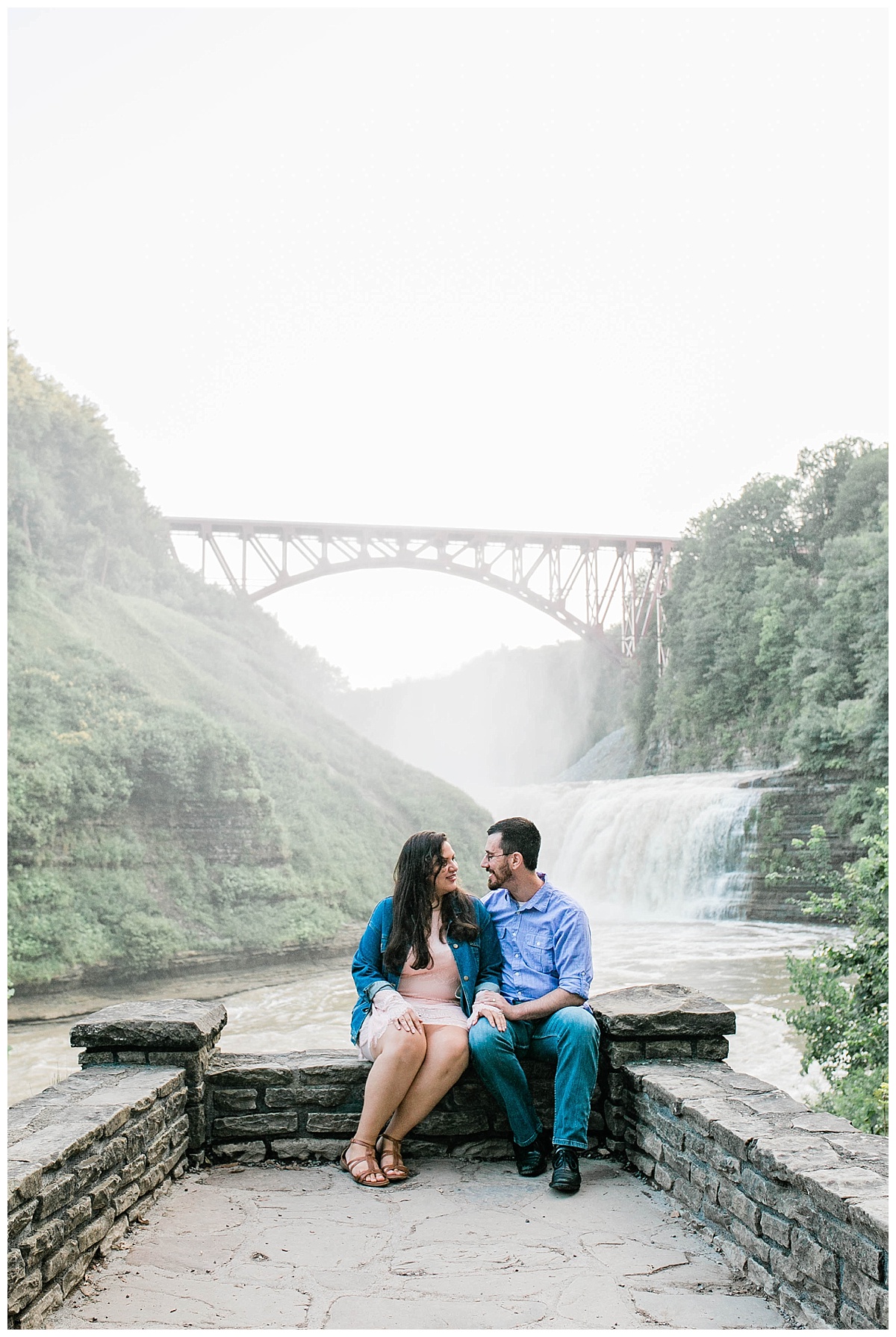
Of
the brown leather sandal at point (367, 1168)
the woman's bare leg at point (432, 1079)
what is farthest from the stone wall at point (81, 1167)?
the woman's bare leg at point (432, 1079)

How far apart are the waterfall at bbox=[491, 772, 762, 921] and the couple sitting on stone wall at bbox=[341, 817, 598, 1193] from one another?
457 inches

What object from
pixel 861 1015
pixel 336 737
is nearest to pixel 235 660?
pixel 336 737

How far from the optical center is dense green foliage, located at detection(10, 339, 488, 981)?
1298cm

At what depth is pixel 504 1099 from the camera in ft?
8.91

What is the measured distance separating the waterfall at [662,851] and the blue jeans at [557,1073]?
11788 mm

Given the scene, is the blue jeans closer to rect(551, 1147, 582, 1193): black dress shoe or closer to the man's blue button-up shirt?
rect(551, 1147, 582, 1193): black dress shoe

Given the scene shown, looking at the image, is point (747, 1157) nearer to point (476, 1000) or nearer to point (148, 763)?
point (476, 1000)

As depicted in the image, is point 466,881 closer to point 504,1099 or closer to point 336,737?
point 336,737

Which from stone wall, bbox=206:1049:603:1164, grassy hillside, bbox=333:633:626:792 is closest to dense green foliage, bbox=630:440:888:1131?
grassy hillside, bbox=333:633:626:792

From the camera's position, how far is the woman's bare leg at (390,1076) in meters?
2.64

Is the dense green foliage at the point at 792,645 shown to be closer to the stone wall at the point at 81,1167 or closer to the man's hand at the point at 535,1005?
the man's hand at the point at 535,1005

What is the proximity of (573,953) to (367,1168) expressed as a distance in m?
0.76

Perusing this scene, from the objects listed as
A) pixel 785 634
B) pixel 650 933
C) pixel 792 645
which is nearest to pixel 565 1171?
pixel 650 933

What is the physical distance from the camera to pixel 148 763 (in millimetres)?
14695
